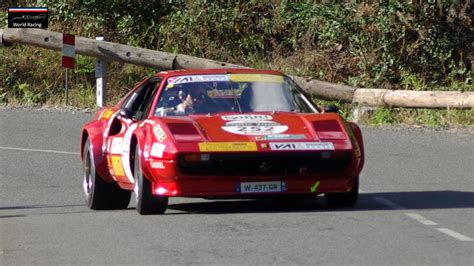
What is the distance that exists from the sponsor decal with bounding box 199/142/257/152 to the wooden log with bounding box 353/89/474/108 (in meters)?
9.01

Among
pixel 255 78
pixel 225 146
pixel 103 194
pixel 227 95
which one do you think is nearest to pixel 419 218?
pixel 225 146

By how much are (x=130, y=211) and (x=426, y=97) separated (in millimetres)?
8714

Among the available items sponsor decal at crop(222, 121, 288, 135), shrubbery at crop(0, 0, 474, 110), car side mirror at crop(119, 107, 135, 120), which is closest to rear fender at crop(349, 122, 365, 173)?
sponsor decal at crop(222, 121, 288, 135)

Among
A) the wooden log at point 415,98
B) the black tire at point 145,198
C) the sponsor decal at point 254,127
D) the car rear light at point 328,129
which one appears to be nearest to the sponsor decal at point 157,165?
the black tire at point 145,198

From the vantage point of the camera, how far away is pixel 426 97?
19219 mm

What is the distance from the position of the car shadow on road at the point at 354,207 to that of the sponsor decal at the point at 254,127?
0.73m

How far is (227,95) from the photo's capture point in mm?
11477

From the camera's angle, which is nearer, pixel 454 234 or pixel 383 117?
pixel 454 234

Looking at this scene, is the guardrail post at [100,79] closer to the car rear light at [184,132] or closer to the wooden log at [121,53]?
the wooden log at [121,53]

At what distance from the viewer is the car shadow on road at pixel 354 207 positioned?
11.0 m

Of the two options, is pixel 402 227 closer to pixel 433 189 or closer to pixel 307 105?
pixel 307 105

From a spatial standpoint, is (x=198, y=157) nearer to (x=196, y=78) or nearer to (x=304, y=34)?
(x=196, y=78)

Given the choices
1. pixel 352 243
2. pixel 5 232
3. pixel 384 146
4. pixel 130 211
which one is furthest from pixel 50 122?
pixel 352 243

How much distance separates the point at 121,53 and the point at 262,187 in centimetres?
1162
